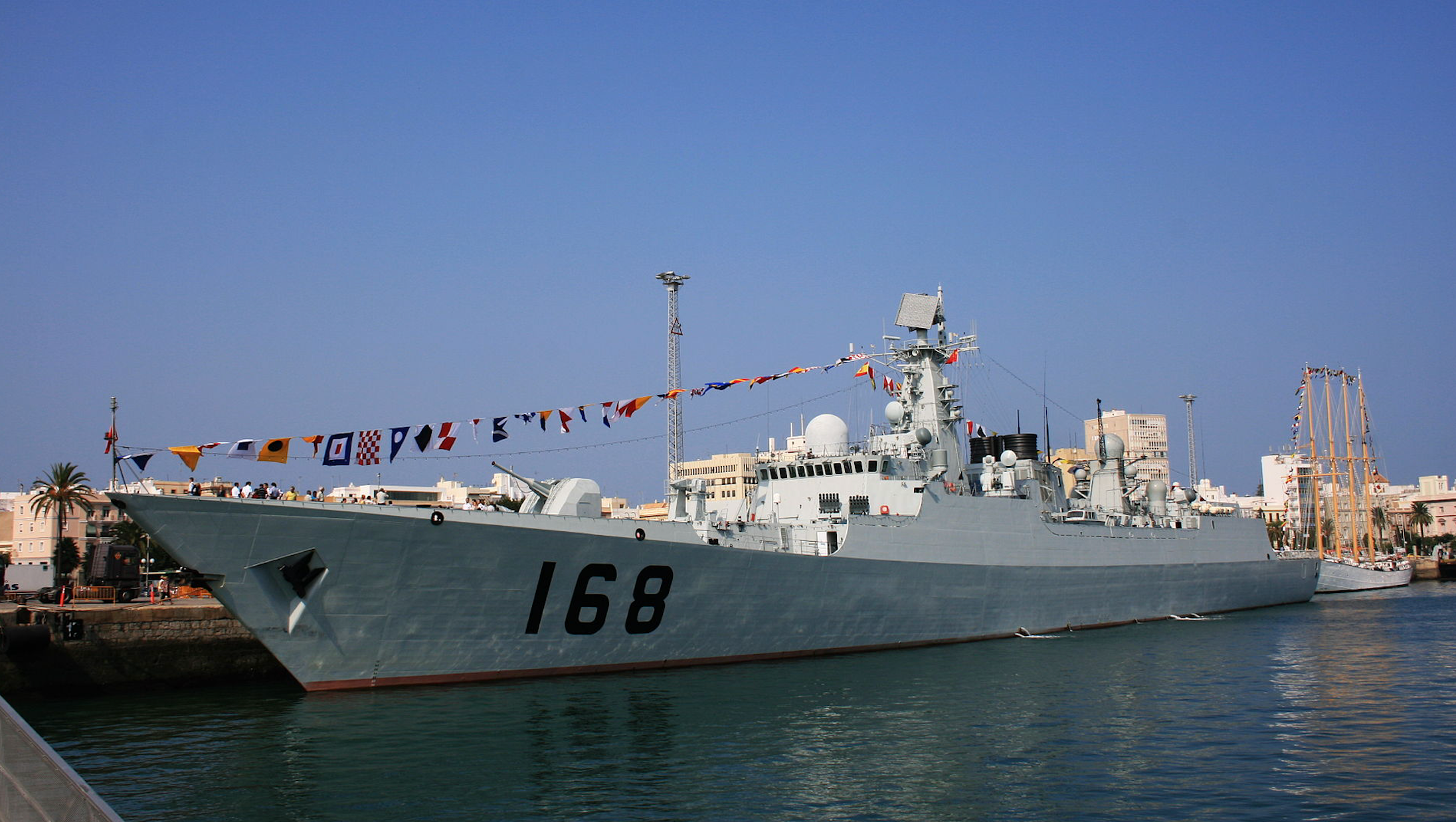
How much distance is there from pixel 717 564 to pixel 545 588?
284 cm

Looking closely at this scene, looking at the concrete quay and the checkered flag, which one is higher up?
the checkered flag

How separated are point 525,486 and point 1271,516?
85.1m

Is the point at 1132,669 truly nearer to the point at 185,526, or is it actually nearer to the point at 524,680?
the point at 524,680

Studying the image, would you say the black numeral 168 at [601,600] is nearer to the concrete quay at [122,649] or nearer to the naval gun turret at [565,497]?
the naval gun turret at [565,497]

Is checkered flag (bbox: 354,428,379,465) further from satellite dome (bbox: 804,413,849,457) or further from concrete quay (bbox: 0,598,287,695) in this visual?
satellite dome (bbox: 804,413,849,457)

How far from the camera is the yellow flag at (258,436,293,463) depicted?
14000 millimetres

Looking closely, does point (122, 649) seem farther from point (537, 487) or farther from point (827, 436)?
point (827, 436)

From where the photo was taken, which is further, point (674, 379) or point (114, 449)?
point (674, 379)

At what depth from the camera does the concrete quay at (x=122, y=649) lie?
590 inches

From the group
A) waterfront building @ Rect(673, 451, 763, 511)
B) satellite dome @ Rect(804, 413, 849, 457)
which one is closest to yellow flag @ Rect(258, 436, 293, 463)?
satellite dome @ Rect(804, 413, 849, 457)

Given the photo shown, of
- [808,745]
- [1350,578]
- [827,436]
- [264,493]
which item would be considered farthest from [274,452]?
[1350,578]

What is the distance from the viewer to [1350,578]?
144 ft

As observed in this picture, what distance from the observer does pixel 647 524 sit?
16391 millimetres

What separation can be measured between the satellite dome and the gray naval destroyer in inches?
2.1
